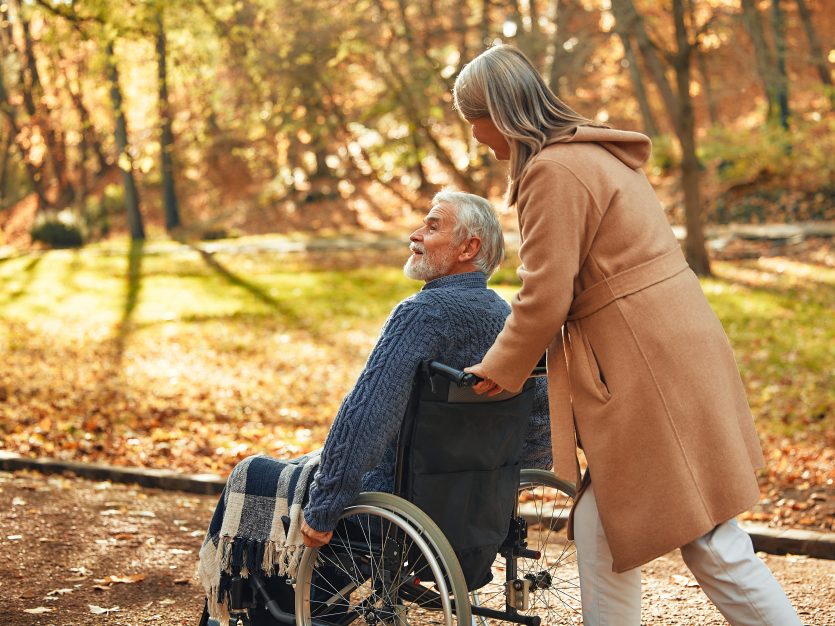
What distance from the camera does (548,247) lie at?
8.73 ft

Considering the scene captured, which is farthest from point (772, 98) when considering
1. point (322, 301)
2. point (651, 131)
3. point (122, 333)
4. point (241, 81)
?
point (122, 333)

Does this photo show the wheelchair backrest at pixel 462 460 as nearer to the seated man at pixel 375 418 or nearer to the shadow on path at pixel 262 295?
the seated man at pixel 375 418

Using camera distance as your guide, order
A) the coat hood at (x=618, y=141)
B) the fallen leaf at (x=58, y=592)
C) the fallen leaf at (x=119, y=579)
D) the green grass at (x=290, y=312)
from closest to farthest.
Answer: the coat hood at (x=618, y=141), the fallen leaf at (x=58, y=592), the fallen leaf at (x=119, y=579), the green grass at (x=290, y=312)

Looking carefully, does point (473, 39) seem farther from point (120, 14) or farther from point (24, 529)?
point (24, 529)

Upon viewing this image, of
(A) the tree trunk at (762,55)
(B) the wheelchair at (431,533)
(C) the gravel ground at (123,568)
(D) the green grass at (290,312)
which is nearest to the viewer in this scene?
(B) the wheelchair at (431,533)

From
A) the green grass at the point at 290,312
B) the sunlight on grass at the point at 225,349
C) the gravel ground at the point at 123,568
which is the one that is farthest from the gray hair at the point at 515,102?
the green grass at the point at 290,312

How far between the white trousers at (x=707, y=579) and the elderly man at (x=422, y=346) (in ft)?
1.75

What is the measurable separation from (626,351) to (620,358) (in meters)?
0.02

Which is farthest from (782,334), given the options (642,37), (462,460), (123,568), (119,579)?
(462,460)

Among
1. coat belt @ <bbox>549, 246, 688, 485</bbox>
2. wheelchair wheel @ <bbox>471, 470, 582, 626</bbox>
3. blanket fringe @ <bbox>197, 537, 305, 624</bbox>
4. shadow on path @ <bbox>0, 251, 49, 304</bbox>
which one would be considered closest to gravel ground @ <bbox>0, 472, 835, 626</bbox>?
wheelchair wheel @ <bbox>471, 470, 582, 626</bbox>

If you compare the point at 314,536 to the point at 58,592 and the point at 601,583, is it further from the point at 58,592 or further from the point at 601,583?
the point at 58,592

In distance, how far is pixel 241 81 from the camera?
21516 millimetres

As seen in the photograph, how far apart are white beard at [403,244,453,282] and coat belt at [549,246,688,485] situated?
0.47m

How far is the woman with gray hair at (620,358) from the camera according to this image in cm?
267
